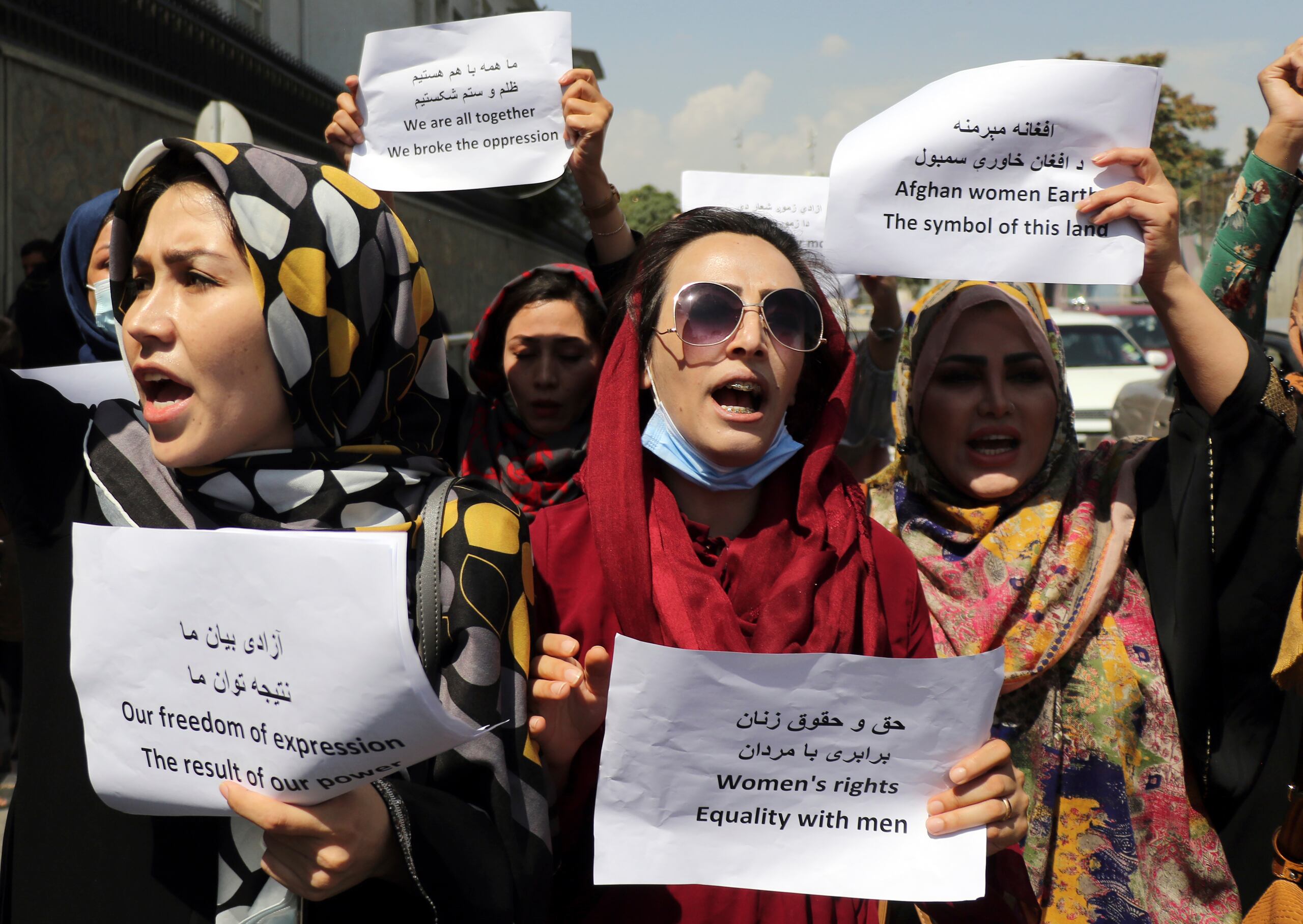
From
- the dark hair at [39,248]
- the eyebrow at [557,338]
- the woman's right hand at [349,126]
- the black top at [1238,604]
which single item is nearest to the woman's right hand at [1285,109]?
the black top at [1238,604]

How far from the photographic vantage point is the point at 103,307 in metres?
2.41

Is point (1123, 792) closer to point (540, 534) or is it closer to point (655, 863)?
point (655, 863)

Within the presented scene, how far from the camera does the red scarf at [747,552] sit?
5.89 ft

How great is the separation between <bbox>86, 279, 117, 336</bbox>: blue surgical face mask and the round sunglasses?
1214 millimetres

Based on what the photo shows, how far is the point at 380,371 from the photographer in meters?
1.69

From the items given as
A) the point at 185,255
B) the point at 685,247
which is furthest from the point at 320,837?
the point at 685,247

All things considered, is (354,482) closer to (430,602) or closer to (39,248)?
(430,602)

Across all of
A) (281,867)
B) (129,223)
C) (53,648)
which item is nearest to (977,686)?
(281,867)

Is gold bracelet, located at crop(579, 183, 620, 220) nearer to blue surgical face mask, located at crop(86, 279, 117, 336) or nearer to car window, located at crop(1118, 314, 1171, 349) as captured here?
blue surgical face mask, located at crop(86, 279, 117, 336)

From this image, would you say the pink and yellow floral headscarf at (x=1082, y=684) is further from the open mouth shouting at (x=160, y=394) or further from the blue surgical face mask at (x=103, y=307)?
the blue surgical face mask at (x=103, y=307)

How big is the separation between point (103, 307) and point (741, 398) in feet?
4.80

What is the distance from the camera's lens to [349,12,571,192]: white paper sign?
2861 mm

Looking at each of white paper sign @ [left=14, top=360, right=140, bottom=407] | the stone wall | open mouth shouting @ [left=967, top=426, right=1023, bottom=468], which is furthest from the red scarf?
the stone wall

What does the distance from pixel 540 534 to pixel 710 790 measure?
59 centimetres
